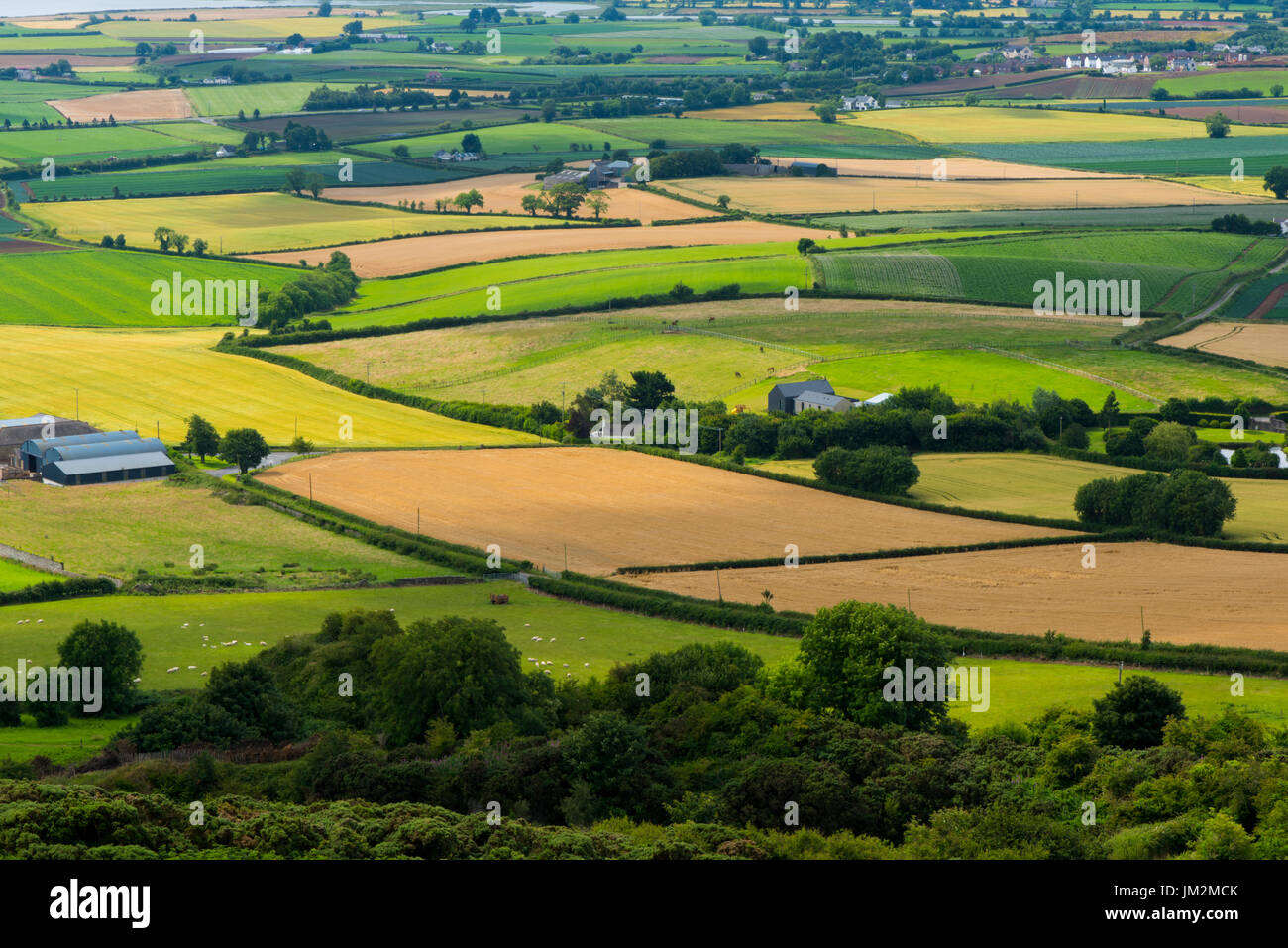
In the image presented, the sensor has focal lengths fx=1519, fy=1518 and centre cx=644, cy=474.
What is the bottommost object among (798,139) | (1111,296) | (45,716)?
(45,716)

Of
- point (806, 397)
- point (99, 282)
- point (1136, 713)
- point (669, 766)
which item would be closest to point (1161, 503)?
point (1136, 713)

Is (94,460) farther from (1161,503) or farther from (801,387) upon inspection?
(1161,503)

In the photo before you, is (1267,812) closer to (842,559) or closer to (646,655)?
(646,655)

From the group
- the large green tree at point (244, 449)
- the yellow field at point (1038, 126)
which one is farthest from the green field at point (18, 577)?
the yellow field at point (1038, 126)

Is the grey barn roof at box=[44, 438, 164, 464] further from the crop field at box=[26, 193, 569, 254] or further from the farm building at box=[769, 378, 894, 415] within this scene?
the crop field at box=[26, 193, 569, 254]
